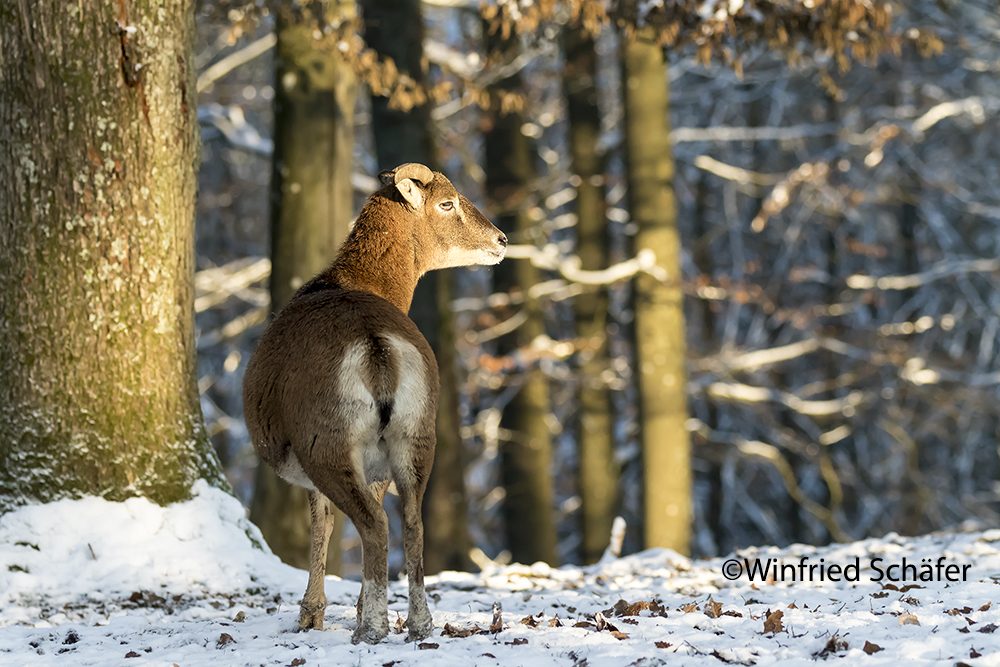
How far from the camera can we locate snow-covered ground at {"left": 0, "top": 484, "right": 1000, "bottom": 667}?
4.39m

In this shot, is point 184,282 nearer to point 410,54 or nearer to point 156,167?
point 156,167

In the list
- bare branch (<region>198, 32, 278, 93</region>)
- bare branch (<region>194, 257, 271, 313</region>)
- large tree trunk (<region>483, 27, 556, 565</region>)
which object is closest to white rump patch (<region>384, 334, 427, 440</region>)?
bare branch (<region>194, 257, 271, 313</region>)

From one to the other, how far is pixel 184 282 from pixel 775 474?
727 inches

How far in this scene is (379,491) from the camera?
5082 mm

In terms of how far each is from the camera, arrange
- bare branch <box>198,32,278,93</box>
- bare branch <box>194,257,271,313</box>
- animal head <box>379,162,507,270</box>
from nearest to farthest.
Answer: animal head <box>379,162,507,270</box> → bare branch <box>198,32,278,93</box> → bare branch <box>194,257,271,313</box>

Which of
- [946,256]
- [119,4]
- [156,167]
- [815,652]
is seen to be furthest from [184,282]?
[946,256]

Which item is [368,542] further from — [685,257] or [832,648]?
[685,257]

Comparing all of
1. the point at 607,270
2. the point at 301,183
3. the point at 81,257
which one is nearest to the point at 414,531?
the point at 81,257

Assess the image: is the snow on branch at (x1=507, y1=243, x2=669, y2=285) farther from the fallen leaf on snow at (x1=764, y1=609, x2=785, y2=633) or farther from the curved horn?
the fallen leaf on snow at (x1=764, y1=609, x2=785, y2=633)

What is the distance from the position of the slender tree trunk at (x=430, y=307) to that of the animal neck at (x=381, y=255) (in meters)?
5.31

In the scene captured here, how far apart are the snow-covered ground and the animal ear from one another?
2301 millimetres

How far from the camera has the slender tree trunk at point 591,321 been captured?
1548 cm

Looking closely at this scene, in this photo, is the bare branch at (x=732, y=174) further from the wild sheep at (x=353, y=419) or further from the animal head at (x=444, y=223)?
the wild sheep at (x=353, y=419)

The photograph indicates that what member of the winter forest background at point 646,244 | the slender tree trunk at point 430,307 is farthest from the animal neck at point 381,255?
the slender tree trunk at point 430,307
